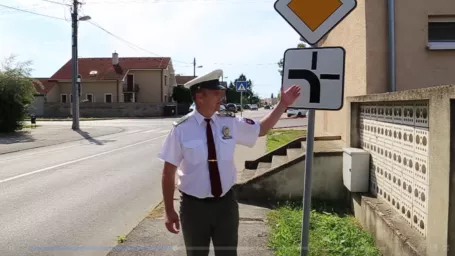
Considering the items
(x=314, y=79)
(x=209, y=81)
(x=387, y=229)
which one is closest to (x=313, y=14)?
(x=314, y=79)

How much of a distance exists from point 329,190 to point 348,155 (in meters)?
0.93

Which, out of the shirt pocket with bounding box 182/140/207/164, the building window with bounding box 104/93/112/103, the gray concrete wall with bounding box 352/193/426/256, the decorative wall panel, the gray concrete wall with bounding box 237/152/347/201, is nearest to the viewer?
the shirt pocket with bounding box 182/140/207/164

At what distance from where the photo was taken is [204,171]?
3.16 meters

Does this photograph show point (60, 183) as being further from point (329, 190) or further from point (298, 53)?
point (298, 53)

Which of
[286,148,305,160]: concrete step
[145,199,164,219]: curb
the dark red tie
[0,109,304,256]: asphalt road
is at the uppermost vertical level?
the dark red tie

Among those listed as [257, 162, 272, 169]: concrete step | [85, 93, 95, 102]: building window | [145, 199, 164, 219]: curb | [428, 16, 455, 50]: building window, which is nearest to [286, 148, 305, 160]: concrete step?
[257, 162, 272, 169]: concrete step

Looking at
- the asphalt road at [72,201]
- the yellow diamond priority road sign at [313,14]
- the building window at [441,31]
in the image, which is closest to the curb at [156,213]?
the asphalt road at [72,201]

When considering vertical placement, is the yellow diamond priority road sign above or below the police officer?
above

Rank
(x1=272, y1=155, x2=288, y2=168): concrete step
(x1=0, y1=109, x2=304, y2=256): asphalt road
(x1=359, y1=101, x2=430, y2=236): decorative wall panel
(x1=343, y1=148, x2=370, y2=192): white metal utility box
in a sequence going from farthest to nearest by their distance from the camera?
(x1=272, y1=155, x2=288, y2=168): concrete step < (x1=343, y1=148, x2=370, y2=192): white metal utility box < (x1=0, y1=109, x2=304, y2=256): asphalt road < (x1=359, y1=101, x2=430, y2=236): decorative wall panel

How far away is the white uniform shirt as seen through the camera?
10.3 feet

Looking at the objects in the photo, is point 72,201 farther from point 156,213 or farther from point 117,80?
point 117,80

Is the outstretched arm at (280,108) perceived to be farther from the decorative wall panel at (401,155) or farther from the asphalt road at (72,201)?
the asphalt road at (72,201)

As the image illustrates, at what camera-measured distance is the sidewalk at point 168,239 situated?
16.3ft

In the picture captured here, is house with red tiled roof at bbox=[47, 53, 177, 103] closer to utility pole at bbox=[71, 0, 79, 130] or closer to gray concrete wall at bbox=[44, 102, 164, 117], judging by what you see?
gray concrete wall at bbox=[44, 102, 164, 117]
